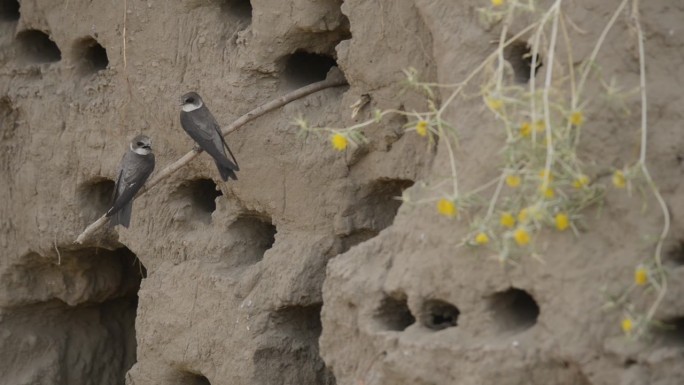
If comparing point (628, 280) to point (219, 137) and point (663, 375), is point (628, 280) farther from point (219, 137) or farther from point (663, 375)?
point (219, 137)

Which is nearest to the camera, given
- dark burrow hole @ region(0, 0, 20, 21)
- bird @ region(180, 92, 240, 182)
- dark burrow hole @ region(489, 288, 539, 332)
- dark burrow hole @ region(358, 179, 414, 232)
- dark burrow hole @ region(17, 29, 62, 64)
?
dark burrow hole @ region(489, 288, 539, 332)

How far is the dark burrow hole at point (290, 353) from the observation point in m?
3.89

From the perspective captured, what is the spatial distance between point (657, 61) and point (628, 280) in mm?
517

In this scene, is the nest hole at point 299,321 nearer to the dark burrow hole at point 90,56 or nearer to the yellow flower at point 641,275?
the dark burrow hole at point 90,56

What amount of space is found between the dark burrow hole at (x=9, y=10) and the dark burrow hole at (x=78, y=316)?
2.92 ft

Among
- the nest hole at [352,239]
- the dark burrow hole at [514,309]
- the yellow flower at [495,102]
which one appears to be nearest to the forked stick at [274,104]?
the nest hole at [352,239]

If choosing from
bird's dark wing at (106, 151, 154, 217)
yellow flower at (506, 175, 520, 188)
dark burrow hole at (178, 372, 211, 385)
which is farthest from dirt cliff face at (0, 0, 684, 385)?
yellow flower at (506, 175, 520, 188)

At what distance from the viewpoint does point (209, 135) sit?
3844 millimetres

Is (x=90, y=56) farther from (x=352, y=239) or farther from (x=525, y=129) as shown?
(x=525, y=129)

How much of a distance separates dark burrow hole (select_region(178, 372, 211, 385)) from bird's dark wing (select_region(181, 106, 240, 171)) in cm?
76

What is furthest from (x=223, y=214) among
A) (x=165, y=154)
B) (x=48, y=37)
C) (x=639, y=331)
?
(x=639, y=331)

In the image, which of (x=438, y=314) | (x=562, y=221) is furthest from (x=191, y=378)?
(x=562, y=221)

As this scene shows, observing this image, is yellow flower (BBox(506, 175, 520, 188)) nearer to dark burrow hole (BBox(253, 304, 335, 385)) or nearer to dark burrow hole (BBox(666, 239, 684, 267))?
dark burrow hole (BBox(666, 239, 684, 267))

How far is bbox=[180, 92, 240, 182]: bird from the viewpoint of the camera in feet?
12.7
